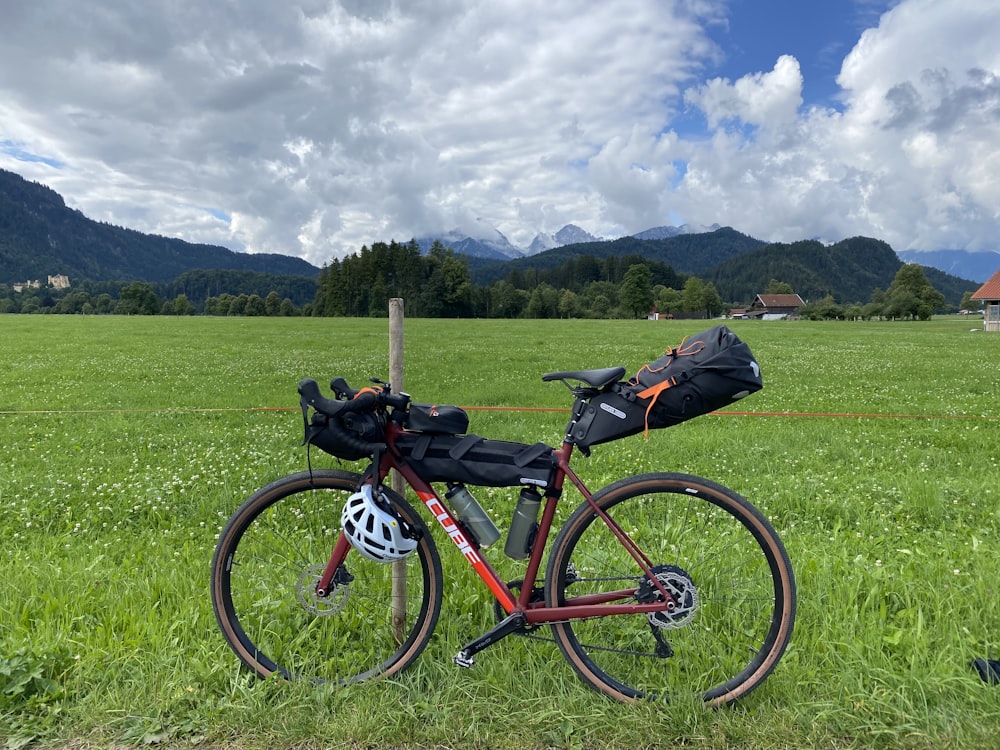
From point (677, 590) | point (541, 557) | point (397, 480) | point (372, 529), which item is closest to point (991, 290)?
point (677, 590)

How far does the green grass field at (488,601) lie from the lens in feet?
9.30

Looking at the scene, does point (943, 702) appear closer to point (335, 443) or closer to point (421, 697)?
point (421, 697)

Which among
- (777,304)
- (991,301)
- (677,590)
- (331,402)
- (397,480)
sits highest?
(777,304)

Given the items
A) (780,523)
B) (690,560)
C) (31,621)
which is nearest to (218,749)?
(31,621)

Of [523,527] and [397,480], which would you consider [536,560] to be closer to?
[523,527]

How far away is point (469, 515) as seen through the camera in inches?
125

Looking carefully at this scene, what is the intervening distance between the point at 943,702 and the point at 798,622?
2.69ft

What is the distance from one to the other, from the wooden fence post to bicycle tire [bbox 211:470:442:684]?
18mm

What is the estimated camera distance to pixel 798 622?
3639 millimetres

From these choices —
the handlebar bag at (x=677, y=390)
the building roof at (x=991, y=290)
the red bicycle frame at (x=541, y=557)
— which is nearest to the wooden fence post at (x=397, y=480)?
the red bicycle frame at (x=541, y=557)

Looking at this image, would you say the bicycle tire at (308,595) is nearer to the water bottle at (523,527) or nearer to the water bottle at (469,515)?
the water bottle at (469,515)

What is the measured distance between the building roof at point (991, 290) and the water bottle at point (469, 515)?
250 ft

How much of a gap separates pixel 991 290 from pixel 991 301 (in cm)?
118

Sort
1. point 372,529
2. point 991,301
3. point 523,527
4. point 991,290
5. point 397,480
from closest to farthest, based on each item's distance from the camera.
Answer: point 372,529 → point 523,527 → point 397,480 → point 991,301 → point 991,290
